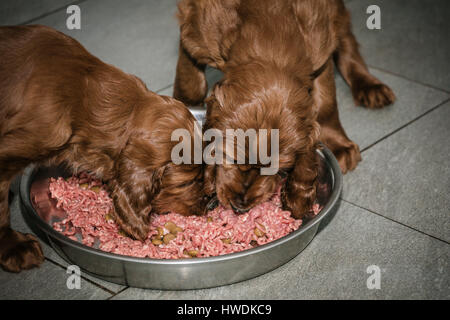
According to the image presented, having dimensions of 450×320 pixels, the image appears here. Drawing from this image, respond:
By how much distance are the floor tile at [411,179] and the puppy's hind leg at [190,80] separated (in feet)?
3.85

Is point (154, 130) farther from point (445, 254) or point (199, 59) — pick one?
point (445, 254)

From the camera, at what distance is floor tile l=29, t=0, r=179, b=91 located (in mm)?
4664

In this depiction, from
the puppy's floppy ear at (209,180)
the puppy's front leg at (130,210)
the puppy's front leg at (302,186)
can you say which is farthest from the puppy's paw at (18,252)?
the puppy's front leg at (302,186)

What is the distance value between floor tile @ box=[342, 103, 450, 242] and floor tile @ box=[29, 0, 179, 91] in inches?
74.2

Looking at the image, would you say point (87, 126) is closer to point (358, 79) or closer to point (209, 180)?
point (209, 180)

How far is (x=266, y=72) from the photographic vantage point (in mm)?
2346

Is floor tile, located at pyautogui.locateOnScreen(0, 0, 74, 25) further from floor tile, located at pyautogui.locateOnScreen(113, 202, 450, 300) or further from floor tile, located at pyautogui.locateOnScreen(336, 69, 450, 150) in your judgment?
floor tile, located at pyautogui.locateOnScreen(113, 202, 450, 300)

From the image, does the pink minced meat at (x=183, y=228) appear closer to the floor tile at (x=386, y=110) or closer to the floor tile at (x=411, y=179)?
the floor tile at (x=411, y=179)

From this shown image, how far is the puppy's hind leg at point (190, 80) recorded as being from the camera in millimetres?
3572

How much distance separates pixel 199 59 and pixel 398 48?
2725 mm

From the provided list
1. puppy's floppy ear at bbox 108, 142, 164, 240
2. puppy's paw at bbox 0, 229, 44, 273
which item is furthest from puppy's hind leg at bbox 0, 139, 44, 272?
puppy's floppy ear at bbox 108, 142, 164, 240
